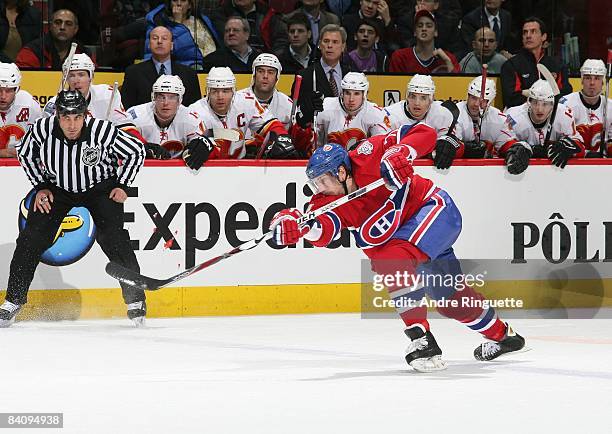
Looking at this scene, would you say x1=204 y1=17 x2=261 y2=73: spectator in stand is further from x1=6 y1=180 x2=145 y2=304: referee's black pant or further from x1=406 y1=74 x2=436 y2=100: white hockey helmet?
x1=6 y1=180 x2=145 y2=304: referee's black pant

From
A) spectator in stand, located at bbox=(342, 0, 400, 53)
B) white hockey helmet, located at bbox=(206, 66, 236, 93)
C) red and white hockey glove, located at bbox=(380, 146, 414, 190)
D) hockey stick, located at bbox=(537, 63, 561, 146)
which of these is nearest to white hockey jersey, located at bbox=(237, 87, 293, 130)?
white hockey helmet, located at bbox=(206, 66, 236, 93)

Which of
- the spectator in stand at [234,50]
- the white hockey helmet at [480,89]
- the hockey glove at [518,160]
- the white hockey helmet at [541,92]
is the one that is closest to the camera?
the hockey glove at [518,160]

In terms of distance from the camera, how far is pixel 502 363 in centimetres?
601

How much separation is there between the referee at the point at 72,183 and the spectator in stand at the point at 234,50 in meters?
1.63

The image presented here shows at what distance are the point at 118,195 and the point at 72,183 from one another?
26 cm

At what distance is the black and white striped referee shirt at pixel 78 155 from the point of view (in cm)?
A: 727

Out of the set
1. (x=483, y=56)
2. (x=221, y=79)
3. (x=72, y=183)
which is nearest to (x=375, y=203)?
(x=72, y=183)

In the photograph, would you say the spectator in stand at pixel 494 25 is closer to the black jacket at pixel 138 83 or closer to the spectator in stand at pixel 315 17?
the spectator in stand at pixel 315 17

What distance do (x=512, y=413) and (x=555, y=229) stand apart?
12.3 ft

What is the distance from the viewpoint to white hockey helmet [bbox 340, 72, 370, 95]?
27.3 feet

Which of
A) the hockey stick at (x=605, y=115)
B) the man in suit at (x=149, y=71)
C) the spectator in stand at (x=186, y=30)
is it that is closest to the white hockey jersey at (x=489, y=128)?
the hockey stick at (x=605, y=115)

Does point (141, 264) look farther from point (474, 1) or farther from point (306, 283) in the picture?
point (474, 1)

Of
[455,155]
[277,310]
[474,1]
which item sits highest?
[474,1]

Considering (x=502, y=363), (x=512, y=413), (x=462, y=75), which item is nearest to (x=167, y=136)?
(x=462, y=75)
